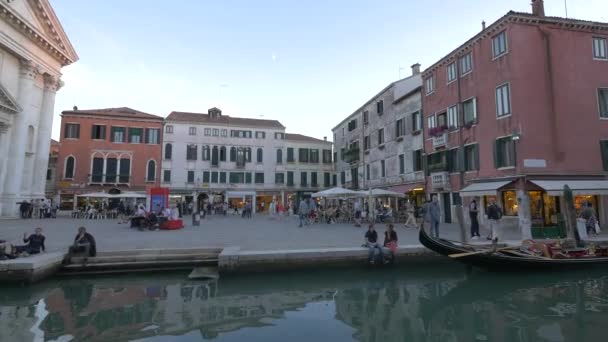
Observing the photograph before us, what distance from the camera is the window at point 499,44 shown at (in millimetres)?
15344

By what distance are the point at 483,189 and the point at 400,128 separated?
9.26 metres

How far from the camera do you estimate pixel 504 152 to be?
15.3 m

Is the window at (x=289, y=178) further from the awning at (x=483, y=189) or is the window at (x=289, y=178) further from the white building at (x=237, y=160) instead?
the awning at (x=483, y=189)

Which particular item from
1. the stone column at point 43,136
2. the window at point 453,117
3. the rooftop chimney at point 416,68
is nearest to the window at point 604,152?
the window at point 453,117

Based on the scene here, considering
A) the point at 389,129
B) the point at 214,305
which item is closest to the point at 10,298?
the point at 214,305

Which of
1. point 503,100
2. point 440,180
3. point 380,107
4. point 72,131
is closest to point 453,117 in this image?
point 503,100

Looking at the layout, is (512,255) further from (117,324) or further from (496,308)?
(117,324)

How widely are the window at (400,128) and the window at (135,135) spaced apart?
23.0 metres

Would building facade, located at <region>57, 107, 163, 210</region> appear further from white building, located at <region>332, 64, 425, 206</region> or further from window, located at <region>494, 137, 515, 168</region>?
window, located at <region>494, 137, 515, 168</region>

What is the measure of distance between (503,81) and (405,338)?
45.8 ft

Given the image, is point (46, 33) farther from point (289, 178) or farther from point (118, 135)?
point (289, 178)

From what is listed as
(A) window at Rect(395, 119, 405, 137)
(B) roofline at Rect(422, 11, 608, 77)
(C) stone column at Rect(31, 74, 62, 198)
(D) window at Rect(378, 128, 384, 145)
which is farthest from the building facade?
(B) roofline at Rect(422, 11, 608, 77)

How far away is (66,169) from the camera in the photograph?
29969 millimetres

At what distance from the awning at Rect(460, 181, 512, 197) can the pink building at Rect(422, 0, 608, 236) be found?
0.15ft
